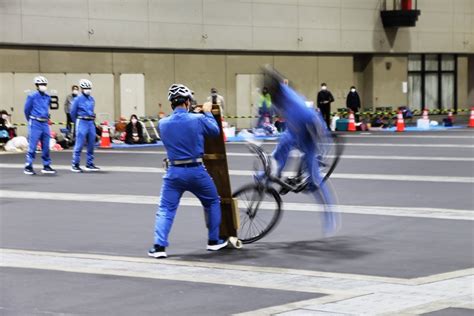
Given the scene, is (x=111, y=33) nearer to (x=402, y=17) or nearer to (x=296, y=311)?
(x=402, y=17)

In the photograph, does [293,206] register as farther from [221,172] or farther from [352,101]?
[352,101]

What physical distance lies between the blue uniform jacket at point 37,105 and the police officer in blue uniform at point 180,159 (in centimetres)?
1034

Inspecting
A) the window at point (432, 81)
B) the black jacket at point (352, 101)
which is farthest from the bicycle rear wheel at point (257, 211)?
the window at point (432, 81)

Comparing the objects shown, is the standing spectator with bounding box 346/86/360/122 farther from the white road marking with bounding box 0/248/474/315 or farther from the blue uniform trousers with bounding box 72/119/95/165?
the white road marking with bounding box 0/248/474/315

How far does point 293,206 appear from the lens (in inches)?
596

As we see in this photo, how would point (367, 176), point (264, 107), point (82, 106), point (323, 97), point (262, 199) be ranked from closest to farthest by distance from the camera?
1. point (262, 199)
2. point (264, 107)
3. point (367, 176)
4. point (82, 106)
5. point (323, 97)

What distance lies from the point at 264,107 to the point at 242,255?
107 inches

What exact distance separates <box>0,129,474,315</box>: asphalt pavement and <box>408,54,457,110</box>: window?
30230mm

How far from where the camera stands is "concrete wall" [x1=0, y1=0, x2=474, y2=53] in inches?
1324

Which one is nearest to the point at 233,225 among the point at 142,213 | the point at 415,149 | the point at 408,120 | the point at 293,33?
the point at 142,213

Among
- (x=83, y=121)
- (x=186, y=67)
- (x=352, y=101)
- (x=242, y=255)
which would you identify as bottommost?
(x=242, y=255)

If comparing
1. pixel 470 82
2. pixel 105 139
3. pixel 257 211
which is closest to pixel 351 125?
pixel 105 139

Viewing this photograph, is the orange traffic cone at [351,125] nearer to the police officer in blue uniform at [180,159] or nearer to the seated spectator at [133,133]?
the seated spectator at [133,133]

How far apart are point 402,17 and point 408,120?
474 centimetres
